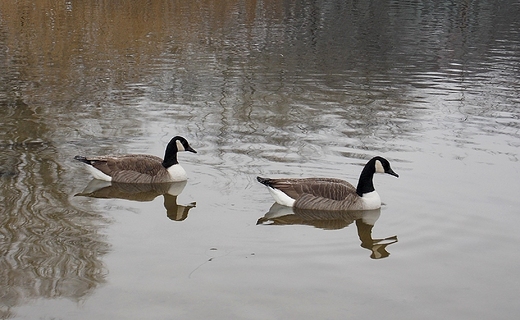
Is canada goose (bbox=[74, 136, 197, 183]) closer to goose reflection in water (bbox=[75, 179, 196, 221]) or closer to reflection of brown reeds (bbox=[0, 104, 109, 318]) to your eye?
goose reflection in water (bbox=[75, 179, 196, 221])

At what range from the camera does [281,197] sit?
11.0m

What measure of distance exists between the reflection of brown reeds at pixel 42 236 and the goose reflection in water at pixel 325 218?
2.41 meters

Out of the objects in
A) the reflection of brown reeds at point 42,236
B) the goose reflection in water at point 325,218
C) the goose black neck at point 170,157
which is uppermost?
the goose black neck at point 170,157

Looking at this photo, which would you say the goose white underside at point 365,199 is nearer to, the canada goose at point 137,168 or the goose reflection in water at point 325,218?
the goose reflection in water at point 325,218

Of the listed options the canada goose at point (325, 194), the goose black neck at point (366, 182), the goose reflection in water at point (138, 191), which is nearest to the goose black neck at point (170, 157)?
the goose reflection in water at point (138, 191)

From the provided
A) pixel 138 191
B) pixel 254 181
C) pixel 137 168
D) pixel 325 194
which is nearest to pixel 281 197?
pixel 325 194

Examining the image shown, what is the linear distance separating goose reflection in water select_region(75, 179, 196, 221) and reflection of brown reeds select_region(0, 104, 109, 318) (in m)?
0.47

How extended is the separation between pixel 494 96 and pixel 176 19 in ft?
65.9

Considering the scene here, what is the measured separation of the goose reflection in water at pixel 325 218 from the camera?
1054 cm

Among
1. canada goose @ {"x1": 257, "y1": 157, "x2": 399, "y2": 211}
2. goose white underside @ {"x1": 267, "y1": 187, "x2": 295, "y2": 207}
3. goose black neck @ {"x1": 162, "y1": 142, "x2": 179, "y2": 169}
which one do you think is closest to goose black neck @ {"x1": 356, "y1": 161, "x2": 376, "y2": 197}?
canada goose @ {"x1": 257, "y1": 157, "x2": 399, "y2": 211}

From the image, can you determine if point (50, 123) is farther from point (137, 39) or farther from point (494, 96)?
point (137, 39)

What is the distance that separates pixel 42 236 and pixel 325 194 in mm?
3976

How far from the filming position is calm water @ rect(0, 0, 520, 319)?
8.16 metres

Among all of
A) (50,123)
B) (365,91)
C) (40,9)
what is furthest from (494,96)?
(40,9)
